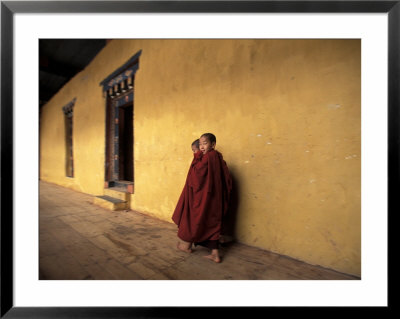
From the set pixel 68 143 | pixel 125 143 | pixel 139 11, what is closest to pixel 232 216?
pixel 139 11

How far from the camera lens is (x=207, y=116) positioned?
222 cm

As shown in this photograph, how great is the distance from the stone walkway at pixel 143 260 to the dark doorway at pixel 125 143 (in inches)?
81.2

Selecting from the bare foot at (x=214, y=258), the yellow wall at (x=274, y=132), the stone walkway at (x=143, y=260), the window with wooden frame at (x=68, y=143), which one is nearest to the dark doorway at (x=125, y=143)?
the yellow wall at (x=274, y=132)

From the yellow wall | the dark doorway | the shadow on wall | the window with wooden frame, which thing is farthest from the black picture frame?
the window with wooden frame

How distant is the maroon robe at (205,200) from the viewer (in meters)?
1.57

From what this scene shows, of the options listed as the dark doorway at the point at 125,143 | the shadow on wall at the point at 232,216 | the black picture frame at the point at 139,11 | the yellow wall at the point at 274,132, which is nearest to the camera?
the black picture frame at the point at 139,11

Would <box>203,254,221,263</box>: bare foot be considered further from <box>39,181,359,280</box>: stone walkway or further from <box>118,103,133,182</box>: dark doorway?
<box>118,103,133,182</box>: dark doorway

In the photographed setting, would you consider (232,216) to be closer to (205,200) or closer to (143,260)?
(205,200)

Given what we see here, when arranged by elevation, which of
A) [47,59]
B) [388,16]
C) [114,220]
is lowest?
[114,220]

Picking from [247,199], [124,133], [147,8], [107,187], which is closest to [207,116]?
[247,199]

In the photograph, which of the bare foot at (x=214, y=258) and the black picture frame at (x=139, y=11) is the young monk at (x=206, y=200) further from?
the black picture frame at (x=139, y=11)

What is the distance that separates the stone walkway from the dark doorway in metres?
2.06

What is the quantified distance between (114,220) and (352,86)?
3.15m

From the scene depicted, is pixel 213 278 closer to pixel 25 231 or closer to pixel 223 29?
Result: pixel 25 231
